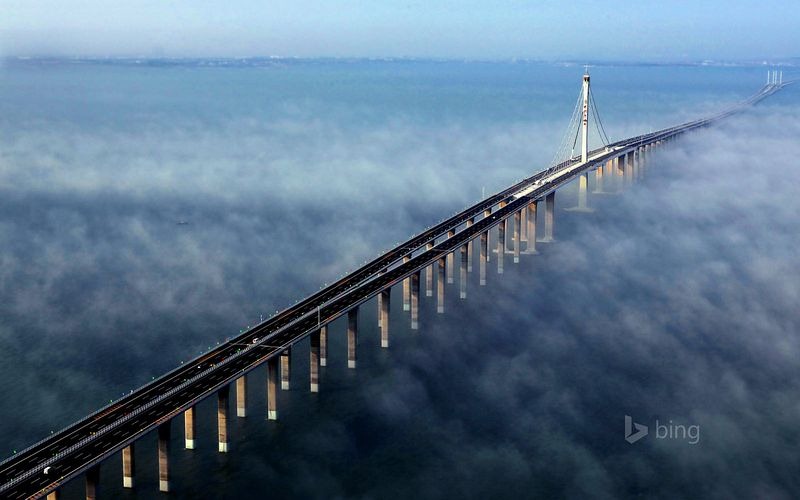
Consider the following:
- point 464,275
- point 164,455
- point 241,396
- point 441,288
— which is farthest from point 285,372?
point 464,275

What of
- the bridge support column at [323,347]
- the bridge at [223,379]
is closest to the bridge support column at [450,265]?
the bridge at [223,379]

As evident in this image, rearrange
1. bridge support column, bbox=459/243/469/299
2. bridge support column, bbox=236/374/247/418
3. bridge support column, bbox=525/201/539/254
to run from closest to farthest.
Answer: bridge support column, bbox=236/374/247/418 → bridge support column, bbox=459/243/469/299 → bridge support column, bbox=525/201/539/254

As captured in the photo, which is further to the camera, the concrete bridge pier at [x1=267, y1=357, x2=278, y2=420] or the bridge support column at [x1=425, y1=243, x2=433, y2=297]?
the bridge support column at [x1=425, y1=243, x2=433, y2=297]

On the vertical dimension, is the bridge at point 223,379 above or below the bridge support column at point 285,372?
above

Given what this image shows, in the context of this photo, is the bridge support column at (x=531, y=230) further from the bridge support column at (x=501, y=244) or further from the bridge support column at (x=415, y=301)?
the bridge support column at (x=415, y=301)

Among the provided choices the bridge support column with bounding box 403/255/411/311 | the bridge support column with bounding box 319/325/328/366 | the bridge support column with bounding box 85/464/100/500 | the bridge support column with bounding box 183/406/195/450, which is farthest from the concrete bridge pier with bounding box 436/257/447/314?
the bridge support column with bounding box 85/464/100/500

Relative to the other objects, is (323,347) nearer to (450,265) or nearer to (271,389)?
(271,389)

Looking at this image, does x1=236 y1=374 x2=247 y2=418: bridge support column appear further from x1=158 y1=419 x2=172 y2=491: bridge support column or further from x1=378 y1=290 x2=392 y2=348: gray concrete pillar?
x1=378 y1=290 x2=392 y2=348: gray concrete pillar
